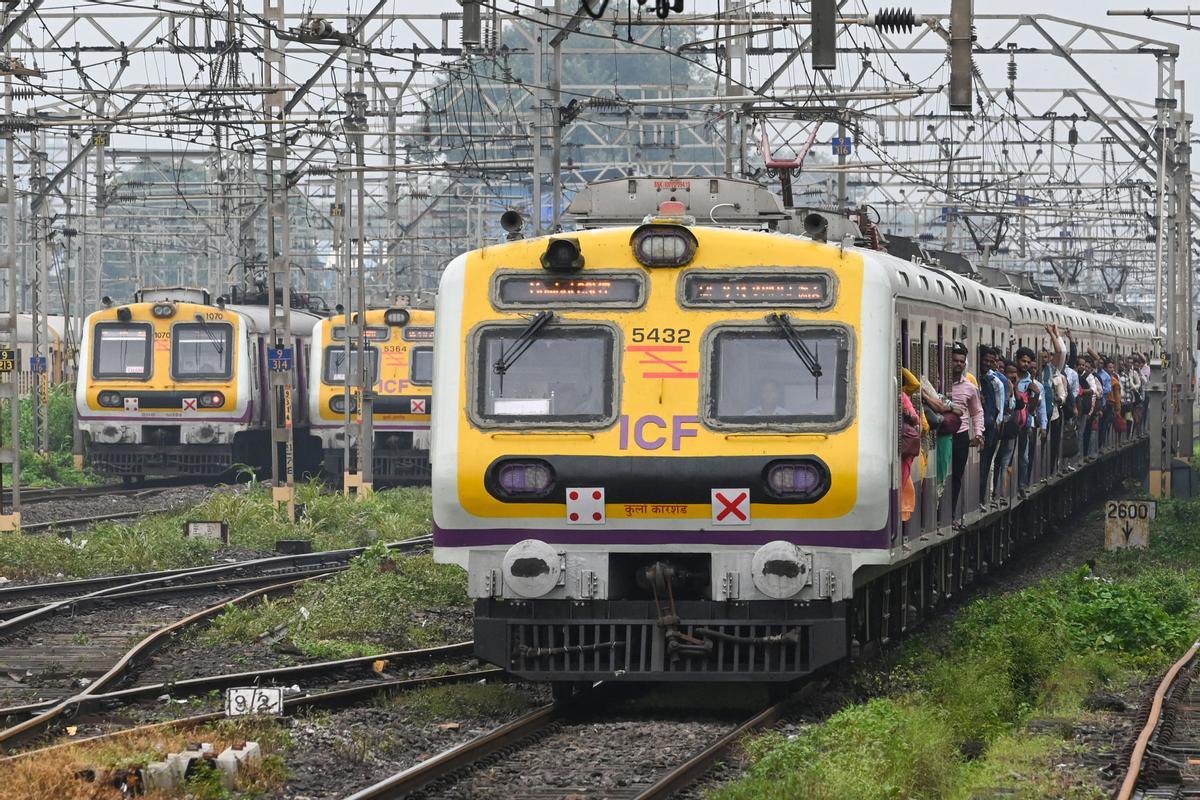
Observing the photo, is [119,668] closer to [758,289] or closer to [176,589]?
[758,289]

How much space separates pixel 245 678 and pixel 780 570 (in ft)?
11.0

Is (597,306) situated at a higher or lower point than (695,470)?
higher

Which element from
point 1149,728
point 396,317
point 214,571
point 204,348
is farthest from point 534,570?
point 396,317

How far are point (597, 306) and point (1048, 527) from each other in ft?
46.4

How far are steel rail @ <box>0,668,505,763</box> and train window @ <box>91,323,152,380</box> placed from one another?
20.0 m

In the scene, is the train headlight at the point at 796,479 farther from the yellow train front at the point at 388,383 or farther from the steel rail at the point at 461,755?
the yellow train front at the point at 388,383

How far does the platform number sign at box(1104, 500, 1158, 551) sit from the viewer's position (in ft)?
68.1

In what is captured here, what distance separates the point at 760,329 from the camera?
36.0 ft

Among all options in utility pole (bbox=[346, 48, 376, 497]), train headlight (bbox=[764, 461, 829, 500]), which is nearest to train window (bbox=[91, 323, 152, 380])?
utility pole (bbox=[346, 48, 376, 497])

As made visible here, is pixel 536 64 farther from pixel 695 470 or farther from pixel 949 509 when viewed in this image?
pixel 695 470

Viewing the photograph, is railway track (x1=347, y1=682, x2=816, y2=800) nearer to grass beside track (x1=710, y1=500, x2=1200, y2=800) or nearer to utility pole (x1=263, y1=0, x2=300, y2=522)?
grass beside track (x1=710, y1=500, x2=1200, y2=800)

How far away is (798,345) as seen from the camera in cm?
1091

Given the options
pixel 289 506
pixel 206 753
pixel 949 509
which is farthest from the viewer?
pixel 289 506

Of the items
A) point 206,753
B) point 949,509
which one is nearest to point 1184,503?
point 949,509
